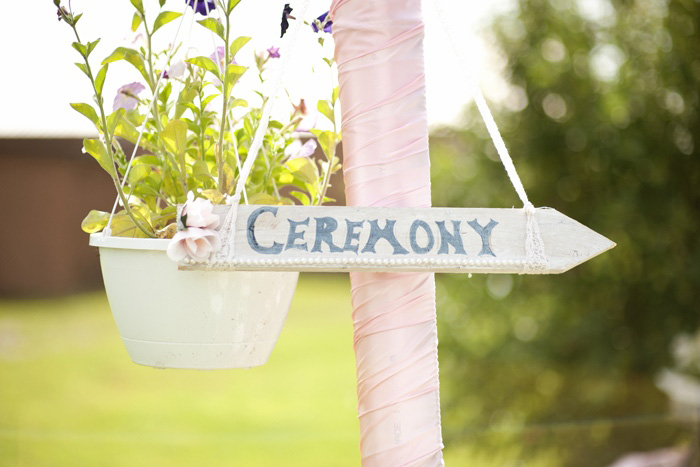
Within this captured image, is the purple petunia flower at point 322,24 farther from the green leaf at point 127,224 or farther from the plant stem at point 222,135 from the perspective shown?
the green leaf at point 127,224

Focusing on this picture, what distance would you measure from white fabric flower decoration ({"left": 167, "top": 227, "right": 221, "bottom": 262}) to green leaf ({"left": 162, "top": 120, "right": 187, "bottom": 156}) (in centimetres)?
12

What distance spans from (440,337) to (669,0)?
129cm

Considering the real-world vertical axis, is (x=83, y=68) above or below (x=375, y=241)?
above

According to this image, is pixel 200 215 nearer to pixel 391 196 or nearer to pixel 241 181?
pixel 241 181

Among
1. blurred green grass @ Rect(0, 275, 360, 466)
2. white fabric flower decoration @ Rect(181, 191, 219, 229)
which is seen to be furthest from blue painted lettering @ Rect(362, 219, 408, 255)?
blurred green grass @ Rect(0, 275, 360, 466)

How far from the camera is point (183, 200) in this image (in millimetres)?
622

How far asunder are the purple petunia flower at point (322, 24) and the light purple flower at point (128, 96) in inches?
6.3

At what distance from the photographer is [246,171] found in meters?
0.49

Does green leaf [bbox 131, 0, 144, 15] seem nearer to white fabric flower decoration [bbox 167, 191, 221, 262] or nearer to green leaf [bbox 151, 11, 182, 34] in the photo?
green leaf [bbox 151, 11, 182, 34]

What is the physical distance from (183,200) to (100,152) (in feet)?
0.27

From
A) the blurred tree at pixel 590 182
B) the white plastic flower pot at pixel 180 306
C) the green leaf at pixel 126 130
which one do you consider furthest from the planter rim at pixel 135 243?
the blurred tree at pixel 590 182

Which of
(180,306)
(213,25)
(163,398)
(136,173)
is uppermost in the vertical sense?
(213,25)

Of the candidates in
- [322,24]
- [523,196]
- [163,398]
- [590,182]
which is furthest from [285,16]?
[163,398]

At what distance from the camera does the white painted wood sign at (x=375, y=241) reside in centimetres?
48
